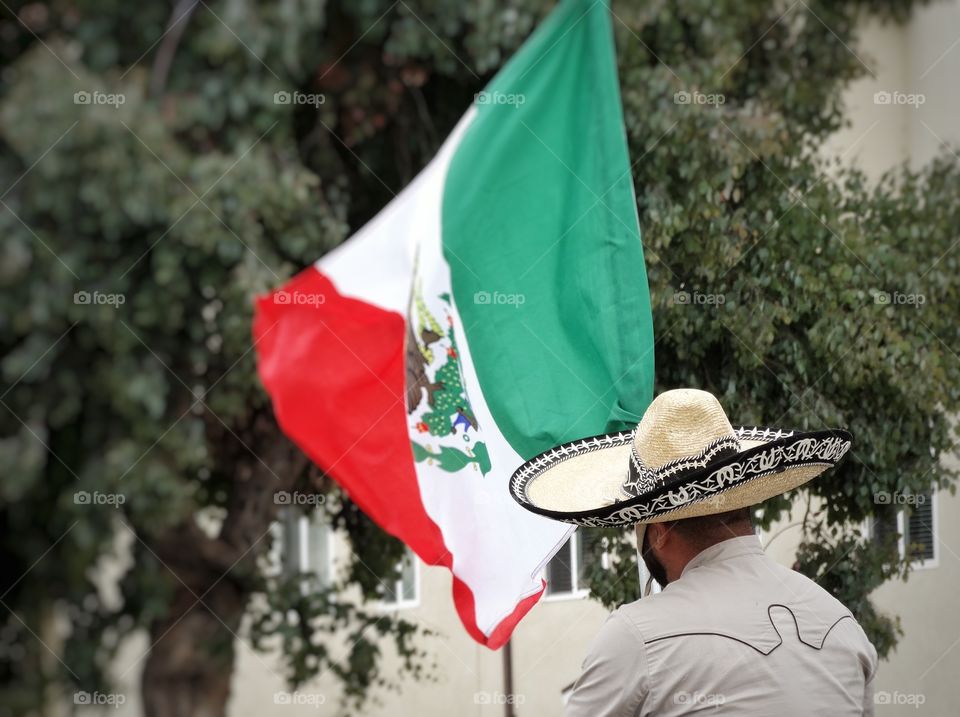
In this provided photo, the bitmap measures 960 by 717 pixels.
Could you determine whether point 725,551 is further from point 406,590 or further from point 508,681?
point 406,590

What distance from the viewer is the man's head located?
4.31ft

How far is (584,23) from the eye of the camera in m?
2.45

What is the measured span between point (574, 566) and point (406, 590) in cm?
82

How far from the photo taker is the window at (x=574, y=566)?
3.37 metres

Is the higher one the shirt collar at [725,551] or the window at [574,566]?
the shirt collar at [725,551]

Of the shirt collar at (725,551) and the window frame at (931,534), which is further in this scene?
the window frame at (931,534)

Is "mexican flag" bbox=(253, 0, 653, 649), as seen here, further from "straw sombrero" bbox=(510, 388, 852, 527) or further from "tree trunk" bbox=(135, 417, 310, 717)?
"tree trunk" bbox=(135, 417, 310, 717)

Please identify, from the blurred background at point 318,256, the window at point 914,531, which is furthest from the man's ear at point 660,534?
the window at point 914,531

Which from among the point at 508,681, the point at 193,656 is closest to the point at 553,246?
the point at 508,681

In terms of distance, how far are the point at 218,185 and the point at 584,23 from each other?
1386 mm

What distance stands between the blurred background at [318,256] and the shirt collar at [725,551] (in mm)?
1927

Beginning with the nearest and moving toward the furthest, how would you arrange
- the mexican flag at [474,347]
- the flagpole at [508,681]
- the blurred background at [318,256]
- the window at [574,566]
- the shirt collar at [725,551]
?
the shirt collar at [725,551]
the mexican flag at [474,347]
the blurred background at [318,256]
the window at [574,566]
the flagpole at [508,681]

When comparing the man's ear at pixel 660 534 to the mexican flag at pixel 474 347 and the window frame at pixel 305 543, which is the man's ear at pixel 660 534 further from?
the window frame at pixel 305 543

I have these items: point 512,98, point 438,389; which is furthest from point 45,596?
point 512,98
